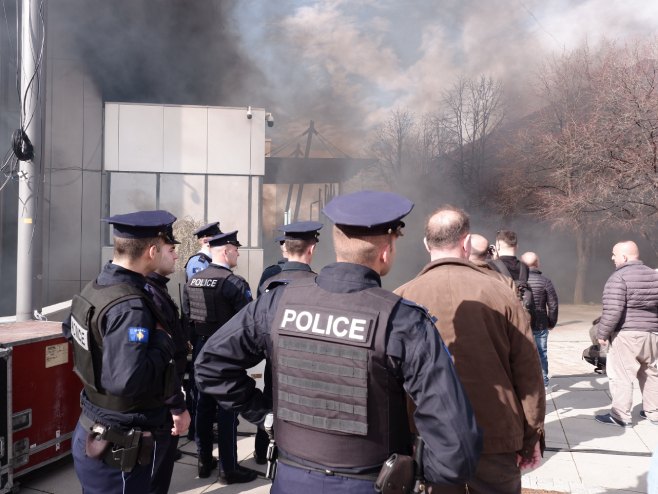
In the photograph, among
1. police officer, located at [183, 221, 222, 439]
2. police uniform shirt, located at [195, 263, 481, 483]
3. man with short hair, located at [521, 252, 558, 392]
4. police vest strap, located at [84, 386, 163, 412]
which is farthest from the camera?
man with short hair, located at [521, 252, 558, 392]

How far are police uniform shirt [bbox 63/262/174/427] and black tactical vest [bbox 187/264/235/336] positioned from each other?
1239 mm

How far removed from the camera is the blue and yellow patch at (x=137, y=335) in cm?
167

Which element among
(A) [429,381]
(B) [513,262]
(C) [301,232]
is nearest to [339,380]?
(A) [429,381]

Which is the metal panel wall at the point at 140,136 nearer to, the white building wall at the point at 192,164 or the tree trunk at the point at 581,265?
the white building wall at the point at 192,164

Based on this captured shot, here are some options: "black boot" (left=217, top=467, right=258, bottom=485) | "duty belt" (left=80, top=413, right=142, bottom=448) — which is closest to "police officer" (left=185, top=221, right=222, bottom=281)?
"black boot" (left=217, top=467, right=258, bottom=485)

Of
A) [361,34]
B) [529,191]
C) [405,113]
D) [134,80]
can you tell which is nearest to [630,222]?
[529,191]

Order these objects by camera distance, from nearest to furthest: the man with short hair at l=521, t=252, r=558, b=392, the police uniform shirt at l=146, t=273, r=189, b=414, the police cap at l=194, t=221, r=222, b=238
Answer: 1. the police uniform shirt at l=146, t=273, r=189, b=414
2. the police cap at l=194, t=221, r=222, b=238
3. the man with short hair at l=521, t=252, r=558, b=392

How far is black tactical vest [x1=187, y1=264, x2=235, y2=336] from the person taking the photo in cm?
306

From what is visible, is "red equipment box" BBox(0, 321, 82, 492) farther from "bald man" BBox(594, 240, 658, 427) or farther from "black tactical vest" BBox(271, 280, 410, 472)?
"bald man" BBox(594, 240, 658, 427)

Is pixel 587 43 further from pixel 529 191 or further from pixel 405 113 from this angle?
pixel 405 113

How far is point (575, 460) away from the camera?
331 cm

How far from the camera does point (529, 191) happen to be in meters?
15.3

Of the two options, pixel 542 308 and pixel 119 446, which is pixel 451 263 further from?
pixel 542 308

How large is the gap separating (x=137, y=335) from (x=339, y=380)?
773 millimetres
